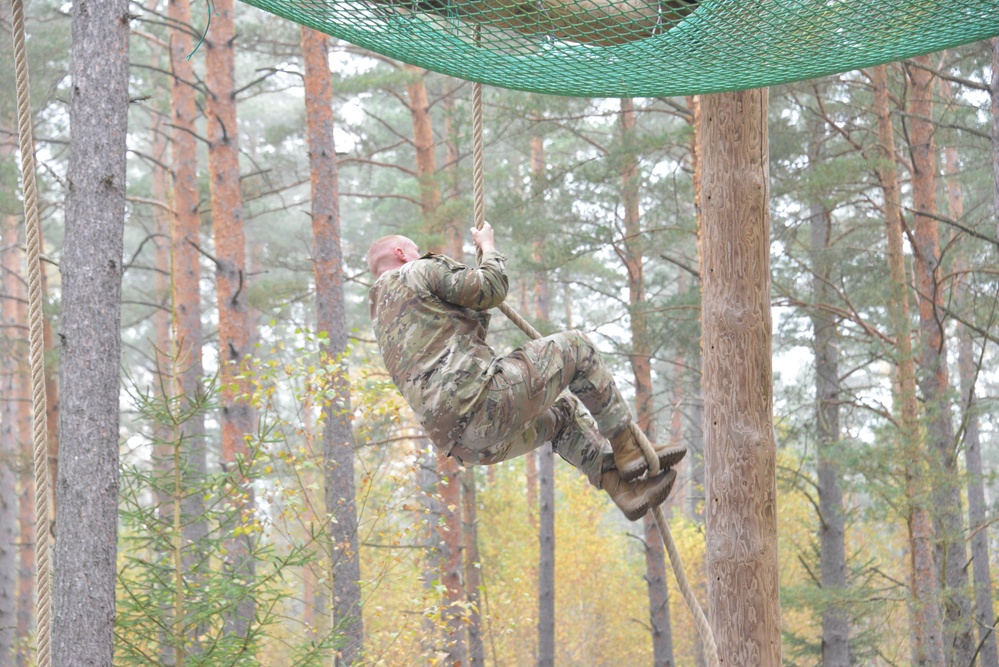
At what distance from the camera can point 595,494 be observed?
18938mm

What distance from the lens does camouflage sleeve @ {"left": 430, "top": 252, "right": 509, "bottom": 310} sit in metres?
2.92

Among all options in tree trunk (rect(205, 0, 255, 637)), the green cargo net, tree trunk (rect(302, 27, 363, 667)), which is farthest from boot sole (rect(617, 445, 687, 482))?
tree trunk (rect(205, 0, 255, 637))

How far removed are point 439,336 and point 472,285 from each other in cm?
18

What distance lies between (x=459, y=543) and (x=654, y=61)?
8.08 meters

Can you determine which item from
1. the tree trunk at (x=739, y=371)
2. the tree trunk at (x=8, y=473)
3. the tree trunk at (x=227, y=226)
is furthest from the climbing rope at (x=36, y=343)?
the tree trunk at (x=8, y=473)

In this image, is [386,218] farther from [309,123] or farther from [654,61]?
[654,61]

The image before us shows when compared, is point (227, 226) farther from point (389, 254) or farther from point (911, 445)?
point (389, 254)

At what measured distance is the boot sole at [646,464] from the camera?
3211 mm

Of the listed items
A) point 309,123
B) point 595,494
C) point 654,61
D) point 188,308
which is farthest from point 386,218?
point 654,61

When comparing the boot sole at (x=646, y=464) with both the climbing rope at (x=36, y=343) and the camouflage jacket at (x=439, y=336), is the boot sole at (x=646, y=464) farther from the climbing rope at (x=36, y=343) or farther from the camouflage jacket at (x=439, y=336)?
the climbing rope at (x=36, y=343)

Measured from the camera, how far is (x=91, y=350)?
4641 millimetres

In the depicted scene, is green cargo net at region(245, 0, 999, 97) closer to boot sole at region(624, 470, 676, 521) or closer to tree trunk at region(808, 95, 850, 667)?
boot sole at region(624, 470, 676, 521)

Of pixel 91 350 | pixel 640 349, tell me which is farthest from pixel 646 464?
pixel 640 349

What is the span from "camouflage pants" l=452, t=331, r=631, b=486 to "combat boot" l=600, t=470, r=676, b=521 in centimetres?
5
